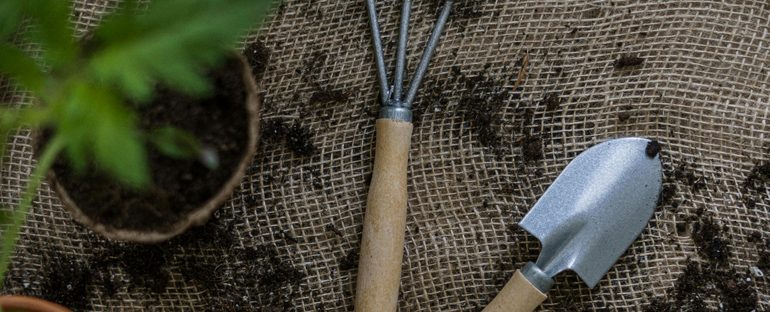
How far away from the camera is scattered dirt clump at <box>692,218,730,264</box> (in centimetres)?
108

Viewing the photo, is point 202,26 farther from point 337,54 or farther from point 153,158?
point 337,54

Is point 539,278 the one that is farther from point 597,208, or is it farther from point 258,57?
point 258,57

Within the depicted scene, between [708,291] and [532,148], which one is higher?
[532,148]

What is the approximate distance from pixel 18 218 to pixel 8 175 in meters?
0.37

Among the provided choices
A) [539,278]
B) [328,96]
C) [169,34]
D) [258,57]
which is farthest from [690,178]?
[169,34]

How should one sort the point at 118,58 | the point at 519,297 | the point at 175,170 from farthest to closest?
1. the point at 519,297
2. the point at 175,170
3. the point at 118,58

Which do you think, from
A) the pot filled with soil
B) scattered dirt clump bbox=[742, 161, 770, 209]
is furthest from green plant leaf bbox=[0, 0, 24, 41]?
scattered dirt clump bbox=[742, 161, 770, 209]

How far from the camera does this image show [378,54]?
1.06 m

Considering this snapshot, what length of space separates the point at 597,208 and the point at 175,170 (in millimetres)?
526

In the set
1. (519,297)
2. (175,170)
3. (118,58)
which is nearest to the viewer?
(118,58)

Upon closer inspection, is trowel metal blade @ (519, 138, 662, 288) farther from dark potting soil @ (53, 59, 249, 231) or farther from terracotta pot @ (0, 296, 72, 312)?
terracotta pot @ (0, 296, 72, 312)

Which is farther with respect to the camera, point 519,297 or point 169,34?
point 519,297

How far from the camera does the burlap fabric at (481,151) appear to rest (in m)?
1.08

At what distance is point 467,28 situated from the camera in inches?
43.4
